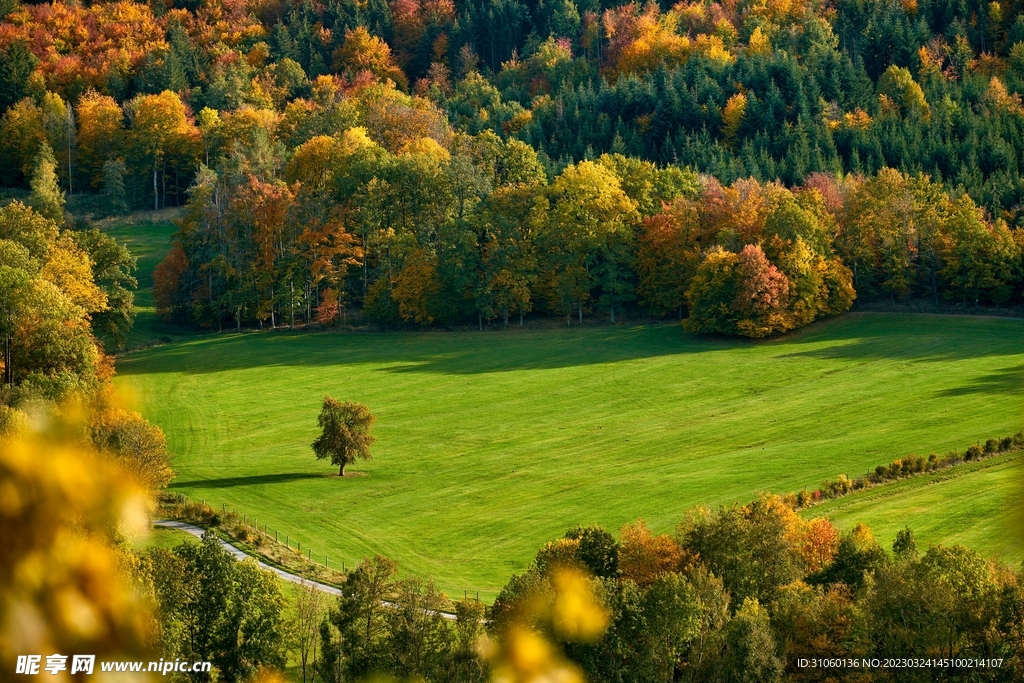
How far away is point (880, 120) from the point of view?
121 metres

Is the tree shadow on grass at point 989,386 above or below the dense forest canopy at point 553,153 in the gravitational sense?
below

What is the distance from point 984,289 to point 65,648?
98460mm

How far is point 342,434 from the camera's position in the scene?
65250mm

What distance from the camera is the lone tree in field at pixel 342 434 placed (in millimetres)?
65250

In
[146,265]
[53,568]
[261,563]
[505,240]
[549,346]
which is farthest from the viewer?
[146,265]

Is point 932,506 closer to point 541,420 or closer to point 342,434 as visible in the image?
point 541,420

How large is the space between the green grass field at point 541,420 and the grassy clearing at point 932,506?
0.54 m

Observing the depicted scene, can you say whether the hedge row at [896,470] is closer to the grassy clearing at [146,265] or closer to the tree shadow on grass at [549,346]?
the tree shadow on grass at [549,346]

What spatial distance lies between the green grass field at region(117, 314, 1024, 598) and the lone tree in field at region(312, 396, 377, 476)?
132cm

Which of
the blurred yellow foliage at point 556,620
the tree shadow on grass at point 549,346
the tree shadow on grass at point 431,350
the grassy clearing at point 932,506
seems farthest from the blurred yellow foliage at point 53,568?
the tree shadow on grass at point 431,350

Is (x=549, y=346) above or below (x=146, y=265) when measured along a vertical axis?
below

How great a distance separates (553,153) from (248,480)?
71953 millimetres

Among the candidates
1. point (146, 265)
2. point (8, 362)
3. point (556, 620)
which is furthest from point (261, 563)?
point (146, 265)

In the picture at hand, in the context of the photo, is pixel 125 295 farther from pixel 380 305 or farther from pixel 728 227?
pixel 728 227
